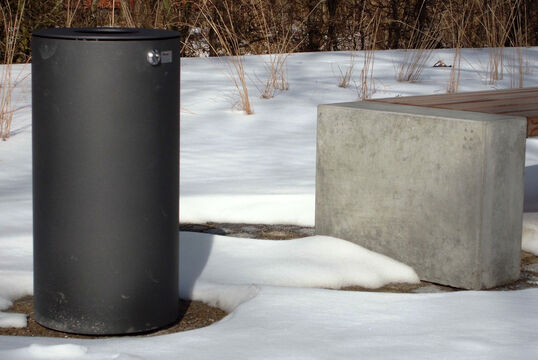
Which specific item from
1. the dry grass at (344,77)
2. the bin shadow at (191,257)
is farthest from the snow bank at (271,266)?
the dry grass at (344,77)

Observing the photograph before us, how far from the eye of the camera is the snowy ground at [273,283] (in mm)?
2582

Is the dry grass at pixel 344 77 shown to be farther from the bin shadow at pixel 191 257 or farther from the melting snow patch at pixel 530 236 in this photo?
the bin shadow at pixel 191 257

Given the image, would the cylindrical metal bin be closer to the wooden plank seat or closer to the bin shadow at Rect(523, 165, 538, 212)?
the wooden plank seat

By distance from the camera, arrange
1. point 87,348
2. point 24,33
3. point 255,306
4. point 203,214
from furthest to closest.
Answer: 1. point 24,33
2. point 203,214
3. point 255,306
4. point 87,348

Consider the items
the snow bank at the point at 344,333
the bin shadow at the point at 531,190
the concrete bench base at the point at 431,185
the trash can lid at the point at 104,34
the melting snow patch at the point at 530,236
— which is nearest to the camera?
the snow bank at the point at 344,333

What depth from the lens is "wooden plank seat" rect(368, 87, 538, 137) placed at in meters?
3.53

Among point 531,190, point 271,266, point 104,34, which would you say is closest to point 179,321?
point 271,266

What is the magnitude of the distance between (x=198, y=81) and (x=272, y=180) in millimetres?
2779

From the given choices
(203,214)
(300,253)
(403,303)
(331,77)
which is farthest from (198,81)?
(403,303)

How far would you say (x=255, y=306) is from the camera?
294cm

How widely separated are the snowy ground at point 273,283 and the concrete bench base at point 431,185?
0.13m

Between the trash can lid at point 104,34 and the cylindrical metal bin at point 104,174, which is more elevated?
the trash can lid at point 104,34

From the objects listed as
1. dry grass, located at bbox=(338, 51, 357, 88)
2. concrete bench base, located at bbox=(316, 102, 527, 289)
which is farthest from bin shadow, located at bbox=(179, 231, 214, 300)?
dry grass, located at bbox=(338, 51, 357, 88)

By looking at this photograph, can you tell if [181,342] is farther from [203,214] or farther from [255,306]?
[203,214]
